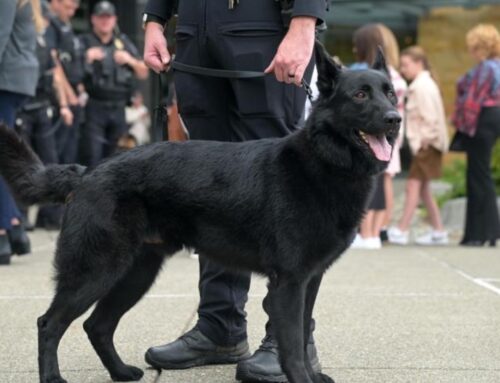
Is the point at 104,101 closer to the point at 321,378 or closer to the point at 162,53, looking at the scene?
the point at 162,53

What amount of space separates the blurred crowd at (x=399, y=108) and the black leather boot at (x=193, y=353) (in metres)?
4.85

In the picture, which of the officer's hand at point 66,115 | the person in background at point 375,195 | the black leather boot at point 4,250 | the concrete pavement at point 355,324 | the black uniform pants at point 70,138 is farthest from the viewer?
the black uniform pants at point 70,138

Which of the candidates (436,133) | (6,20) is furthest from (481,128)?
(6,20)

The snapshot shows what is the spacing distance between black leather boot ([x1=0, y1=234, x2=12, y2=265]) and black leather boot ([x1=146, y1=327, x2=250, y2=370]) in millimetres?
3287

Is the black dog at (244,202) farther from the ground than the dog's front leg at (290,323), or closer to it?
farther from the ground

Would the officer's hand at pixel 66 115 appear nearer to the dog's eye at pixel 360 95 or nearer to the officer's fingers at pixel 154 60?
the officer's fingers at pixel 154 60

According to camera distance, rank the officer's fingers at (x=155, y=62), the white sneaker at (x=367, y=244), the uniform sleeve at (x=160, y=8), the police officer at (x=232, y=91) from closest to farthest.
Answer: the police officer at (x=232, y=91) < the officer's fingers at (x=155, y=62) < the uniform sleeve at (x=160, y=8) < the white sneaker at (x=367, y=244)

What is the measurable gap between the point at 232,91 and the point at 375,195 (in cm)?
536

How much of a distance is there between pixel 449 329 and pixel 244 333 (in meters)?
1.27

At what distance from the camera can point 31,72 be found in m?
7.54

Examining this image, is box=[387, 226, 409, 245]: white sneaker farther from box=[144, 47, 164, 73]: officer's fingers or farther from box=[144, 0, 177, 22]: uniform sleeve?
box=[144, 47, 164, 73]: officer's fingers

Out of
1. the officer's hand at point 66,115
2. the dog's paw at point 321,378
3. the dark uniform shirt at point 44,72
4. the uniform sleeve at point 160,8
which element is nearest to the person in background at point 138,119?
the officer's hand at point 66,115

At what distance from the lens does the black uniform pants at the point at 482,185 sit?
396 inches

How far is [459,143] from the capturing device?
410 inches
